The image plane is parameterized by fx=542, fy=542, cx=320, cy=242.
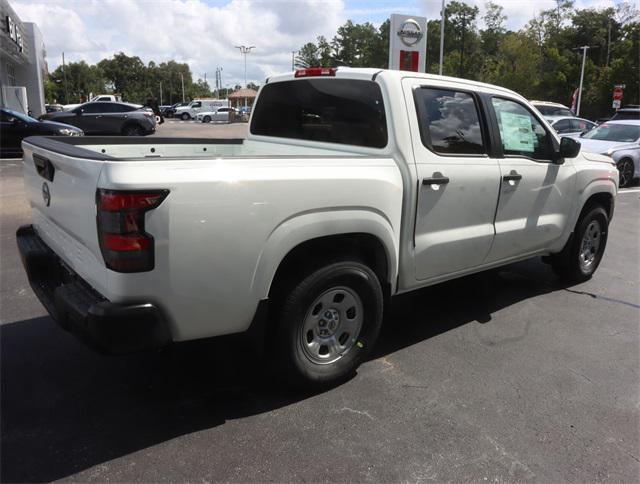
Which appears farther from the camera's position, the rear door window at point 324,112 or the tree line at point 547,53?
the tree line at point 547,53

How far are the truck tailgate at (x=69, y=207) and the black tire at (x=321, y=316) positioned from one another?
0.99 meters

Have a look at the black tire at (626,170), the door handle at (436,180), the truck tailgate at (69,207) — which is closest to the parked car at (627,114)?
the black tire at (626,170)

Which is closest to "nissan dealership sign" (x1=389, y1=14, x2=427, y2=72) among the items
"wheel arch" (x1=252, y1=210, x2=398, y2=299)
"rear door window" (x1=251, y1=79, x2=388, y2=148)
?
"rear door window" (x1=251, y1=79, x2=388, y2=148)

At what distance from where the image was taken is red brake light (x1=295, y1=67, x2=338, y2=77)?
4.05m

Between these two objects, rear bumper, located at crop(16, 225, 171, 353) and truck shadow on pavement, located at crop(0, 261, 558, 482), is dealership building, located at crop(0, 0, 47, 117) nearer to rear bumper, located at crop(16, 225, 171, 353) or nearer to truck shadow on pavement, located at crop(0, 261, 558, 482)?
truck shadow on pavement, located at crop(0, 261, 558, 482)

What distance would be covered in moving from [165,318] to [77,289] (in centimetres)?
61

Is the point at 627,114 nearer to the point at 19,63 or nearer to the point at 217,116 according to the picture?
the point at 19,63

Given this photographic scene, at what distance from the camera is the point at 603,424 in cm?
314

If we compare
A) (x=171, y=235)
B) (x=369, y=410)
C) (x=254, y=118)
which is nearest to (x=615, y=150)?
(x=254, y=118)

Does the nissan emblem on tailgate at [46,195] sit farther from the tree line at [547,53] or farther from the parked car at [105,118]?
the tree line at [547,53]

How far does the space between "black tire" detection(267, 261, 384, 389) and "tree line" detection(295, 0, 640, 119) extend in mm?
45576

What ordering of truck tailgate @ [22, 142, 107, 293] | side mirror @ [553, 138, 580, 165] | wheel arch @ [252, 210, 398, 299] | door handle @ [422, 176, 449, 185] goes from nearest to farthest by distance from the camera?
1. truck tailgate @ [22, 142, 107, 293]
2. wheel arch @ [252, 210, 398, 299]
3. door handle @ [422, 176, 449, 185]
4. side mirror @ [553, 138, 580, 165]

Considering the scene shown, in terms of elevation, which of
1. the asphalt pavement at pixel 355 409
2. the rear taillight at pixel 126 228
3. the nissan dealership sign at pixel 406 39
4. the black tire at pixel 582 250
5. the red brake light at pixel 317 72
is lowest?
the asphalt pavement at pixel 355 409

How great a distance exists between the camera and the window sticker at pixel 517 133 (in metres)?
4.38
